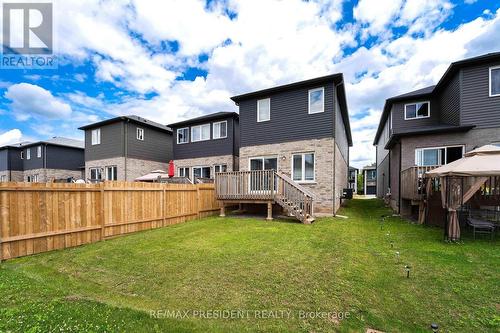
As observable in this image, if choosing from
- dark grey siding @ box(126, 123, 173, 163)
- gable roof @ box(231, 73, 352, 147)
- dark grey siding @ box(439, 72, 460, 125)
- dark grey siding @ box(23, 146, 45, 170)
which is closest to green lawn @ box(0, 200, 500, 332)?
dark grey siding @ box(439, 72, 460, 125)

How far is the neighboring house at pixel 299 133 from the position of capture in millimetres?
11789

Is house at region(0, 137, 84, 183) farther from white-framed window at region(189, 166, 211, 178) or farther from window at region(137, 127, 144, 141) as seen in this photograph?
white-framed window at region(189, 166, 211, 178)

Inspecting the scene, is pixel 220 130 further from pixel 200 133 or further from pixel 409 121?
pixel 409 121

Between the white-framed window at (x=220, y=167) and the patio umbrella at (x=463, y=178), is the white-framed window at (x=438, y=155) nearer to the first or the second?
the patio umbrella at (x=463, y=178)

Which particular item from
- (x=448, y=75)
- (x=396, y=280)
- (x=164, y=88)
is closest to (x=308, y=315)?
(x=396, y=280)

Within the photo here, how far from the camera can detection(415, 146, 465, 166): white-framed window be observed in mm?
11172

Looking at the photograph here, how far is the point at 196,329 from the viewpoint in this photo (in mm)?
2814

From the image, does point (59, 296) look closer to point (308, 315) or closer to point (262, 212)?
point (308, 315)

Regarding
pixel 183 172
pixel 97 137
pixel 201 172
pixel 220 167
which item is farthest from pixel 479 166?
pixel 97 137

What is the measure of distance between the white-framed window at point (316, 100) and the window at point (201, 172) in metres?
9.17

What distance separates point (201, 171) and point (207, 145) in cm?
214

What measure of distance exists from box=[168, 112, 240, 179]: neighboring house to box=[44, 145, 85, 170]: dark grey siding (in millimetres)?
16767

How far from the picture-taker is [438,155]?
37.8 ft

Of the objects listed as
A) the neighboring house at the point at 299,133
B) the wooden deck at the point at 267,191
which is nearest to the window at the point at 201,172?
the neighboring house at the point at 299,133
